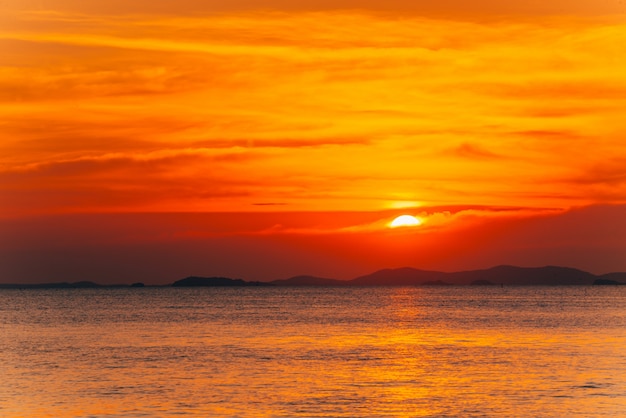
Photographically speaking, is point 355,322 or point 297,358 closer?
point 297,358

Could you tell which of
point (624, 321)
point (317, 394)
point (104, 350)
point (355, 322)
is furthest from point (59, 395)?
point (624, 321)

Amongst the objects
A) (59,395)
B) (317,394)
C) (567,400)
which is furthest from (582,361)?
(59,395)

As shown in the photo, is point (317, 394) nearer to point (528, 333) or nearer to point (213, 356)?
point (213, 356)

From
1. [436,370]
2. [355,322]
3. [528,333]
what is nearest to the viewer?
[436,370]

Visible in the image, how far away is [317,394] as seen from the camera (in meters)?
54.9

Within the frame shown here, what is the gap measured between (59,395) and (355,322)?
82.8 metres

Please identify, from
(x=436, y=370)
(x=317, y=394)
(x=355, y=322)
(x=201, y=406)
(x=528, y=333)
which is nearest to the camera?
(x=201, y=406)

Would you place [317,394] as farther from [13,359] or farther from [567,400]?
[13,359]

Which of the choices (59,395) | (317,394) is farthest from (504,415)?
(59,395)

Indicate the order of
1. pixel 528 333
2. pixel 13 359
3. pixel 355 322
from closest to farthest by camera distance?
1. pixel 13 359
2. pixel 528 333
3. pixel 355 322

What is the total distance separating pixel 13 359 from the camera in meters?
77.4

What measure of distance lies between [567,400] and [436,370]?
15208mm

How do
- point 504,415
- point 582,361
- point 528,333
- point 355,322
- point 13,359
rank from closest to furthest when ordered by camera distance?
point 504,415, point 582,361, point 13,359, point 528,333, point 355,322

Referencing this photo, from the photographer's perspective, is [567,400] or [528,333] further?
[528,333]
